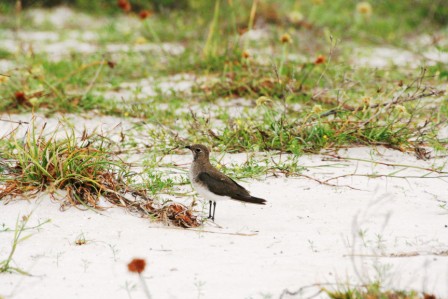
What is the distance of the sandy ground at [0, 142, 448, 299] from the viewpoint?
9.86 feet

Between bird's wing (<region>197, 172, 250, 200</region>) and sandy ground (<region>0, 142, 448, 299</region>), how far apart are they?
203 mm

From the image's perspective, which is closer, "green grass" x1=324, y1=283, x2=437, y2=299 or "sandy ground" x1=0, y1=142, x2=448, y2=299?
"green grass" x1=324, y1=283, x2=437, y2=299

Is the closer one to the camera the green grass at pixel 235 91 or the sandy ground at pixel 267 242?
the sandy ground at pixel 267 242

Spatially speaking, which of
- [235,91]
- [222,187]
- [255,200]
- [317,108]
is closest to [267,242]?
[255,200]

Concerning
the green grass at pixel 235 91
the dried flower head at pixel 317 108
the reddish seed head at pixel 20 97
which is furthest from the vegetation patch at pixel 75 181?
the reddish seed head at pixel 20 97

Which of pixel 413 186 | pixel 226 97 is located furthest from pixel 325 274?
pixel 226 97

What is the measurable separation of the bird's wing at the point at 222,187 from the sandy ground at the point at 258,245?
20cm

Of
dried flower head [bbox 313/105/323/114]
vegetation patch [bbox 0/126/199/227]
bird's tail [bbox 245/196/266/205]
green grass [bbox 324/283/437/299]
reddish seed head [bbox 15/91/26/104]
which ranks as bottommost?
reddish seed head [bbox 15/91/26/104]

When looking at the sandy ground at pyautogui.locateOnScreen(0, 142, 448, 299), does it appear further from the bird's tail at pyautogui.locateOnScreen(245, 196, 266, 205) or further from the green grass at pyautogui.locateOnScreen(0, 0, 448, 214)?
the green grass at pyautogui.locateOnScreen(0, 0, 448, 214)

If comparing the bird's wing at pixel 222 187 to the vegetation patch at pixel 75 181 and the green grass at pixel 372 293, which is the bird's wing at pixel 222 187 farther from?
the green grass at pixel 372 293

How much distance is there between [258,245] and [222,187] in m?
0.39

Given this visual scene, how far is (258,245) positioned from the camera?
3.49 m

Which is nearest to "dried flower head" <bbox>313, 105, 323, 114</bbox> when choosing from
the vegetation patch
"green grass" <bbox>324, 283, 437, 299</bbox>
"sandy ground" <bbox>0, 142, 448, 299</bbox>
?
"sandy ground" <bbox>0, 142, 448, 299</bbox>

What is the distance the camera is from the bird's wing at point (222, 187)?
12.1ft
